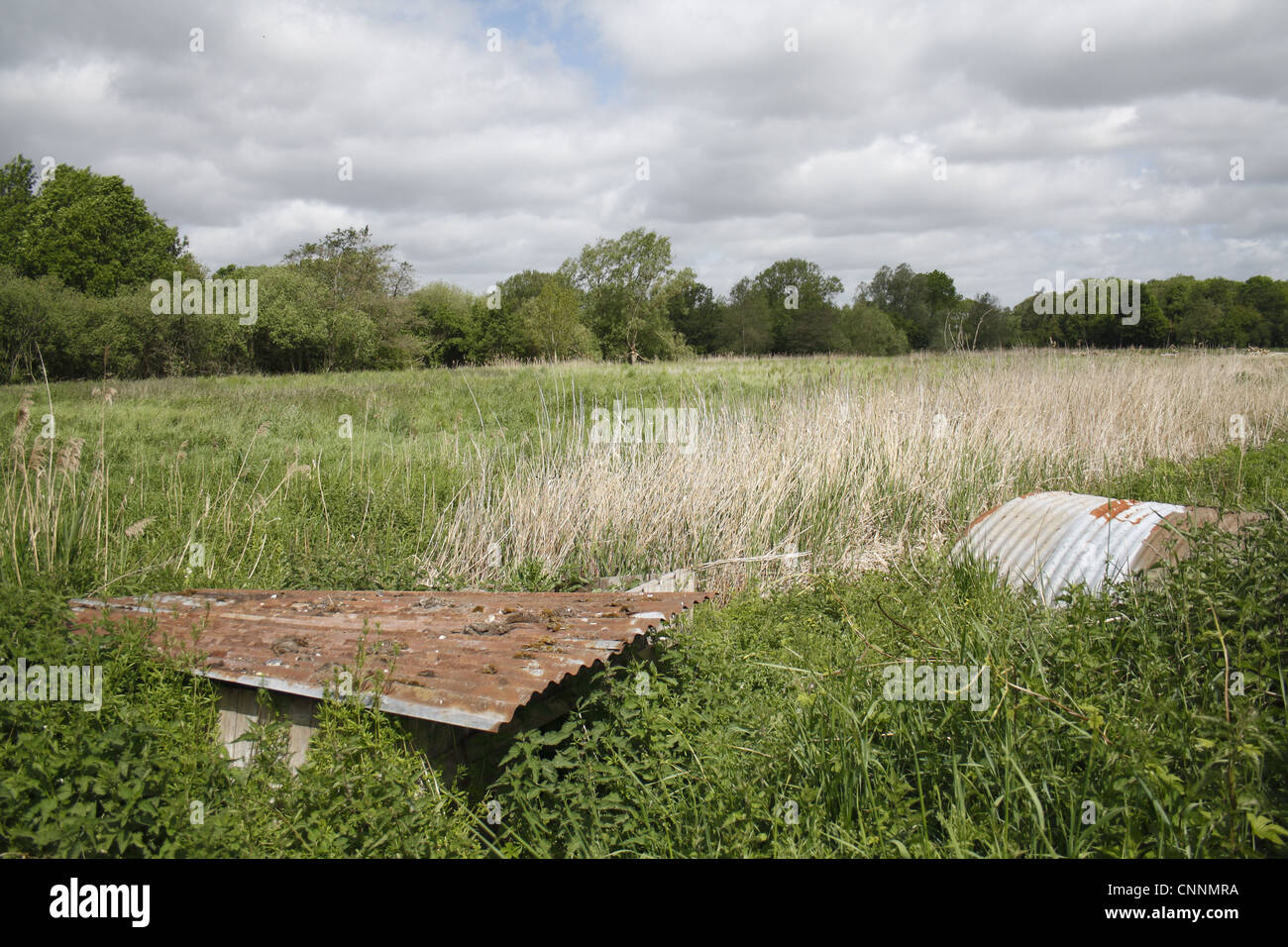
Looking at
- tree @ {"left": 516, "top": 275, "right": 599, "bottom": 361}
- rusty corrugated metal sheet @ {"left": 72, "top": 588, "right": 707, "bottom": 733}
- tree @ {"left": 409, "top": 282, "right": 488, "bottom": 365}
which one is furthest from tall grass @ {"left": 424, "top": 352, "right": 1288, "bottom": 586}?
tree @ {"left": 409, "top": 282, "right": 488, "bottom": 365}

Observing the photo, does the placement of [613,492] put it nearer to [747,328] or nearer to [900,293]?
[747,328]

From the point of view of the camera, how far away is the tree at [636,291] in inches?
1896

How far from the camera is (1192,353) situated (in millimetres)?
14859

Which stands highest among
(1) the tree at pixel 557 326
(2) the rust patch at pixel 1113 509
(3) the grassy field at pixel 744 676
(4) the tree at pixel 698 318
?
(4) the tree at pixel 698 318

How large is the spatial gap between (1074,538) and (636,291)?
45777 mm

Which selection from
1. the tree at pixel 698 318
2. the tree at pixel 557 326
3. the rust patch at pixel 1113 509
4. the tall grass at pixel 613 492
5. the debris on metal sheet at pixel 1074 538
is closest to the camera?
the debris on metal sheet at pixel 1074 538

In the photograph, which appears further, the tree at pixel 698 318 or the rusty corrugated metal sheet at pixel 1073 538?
the tree at pixel 698 318

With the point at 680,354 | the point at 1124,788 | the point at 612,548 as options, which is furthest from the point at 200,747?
the point at 680,354

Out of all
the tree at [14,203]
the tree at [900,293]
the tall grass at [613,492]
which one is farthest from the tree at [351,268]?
the tree at [900,293]

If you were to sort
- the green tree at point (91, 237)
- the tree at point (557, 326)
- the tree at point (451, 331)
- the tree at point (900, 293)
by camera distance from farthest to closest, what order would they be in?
the tree at point (900, 293) < the tree at point (451, 331) < the green tree at point (91, 237) < the tree at point (557, 326)

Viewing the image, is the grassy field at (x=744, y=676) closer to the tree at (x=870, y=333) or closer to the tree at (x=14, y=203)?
the tree at (x=870, y=333)

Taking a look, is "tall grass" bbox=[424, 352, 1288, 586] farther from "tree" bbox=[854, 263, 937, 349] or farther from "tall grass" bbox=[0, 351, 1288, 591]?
"tree" bbox=[854, 263, 937, 349]
